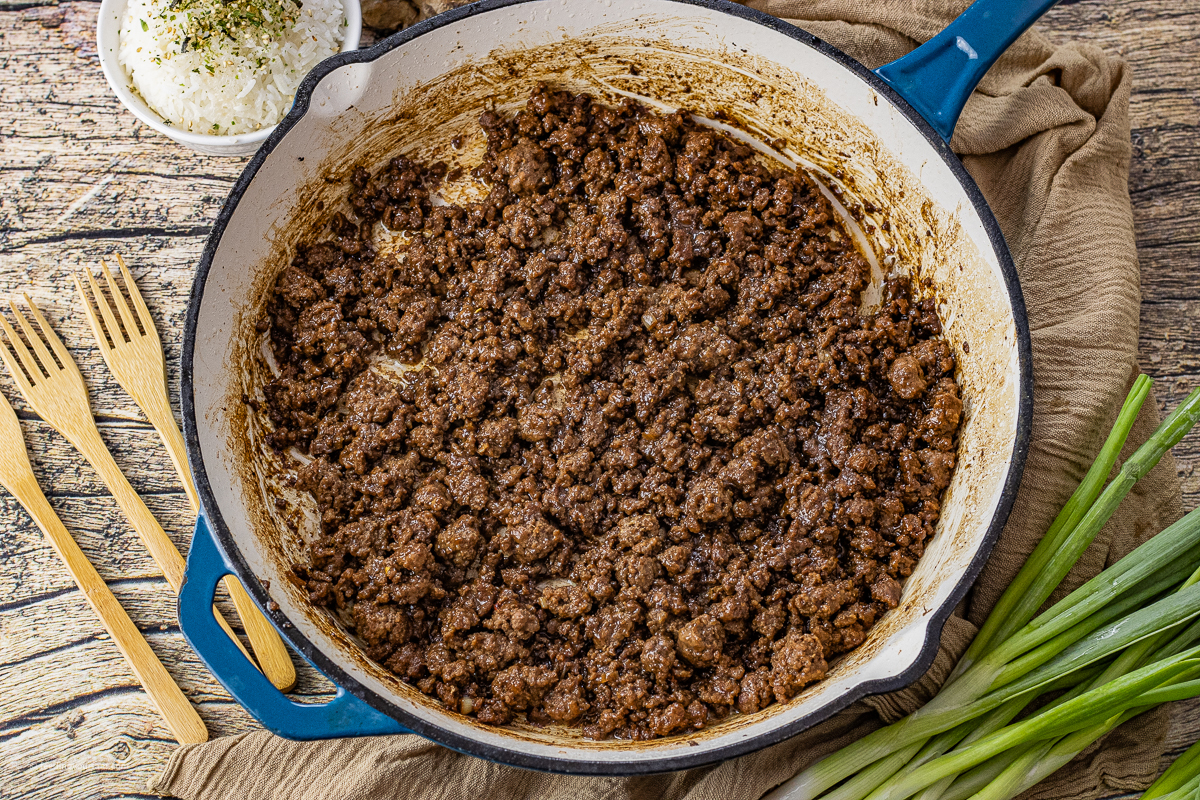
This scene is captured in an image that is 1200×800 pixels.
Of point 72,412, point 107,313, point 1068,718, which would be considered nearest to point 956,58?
point 1068,718

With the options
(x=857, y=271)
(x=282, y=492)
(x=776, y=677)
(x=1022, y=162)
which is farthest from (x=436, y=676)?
(x=1022, y=162)

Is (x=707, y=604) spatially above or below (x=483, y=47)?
below

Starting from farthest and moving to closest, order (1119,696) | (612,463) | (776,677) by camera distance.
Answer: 1. (612,463)
2. (776,677)
3. (1119,696)

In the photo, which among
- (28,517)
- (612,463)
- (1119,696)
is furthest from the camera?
(28,517)

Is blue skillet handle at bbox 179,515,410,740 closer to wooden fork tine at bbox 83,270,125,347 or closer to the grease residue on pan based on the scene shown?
the grease residue on pan

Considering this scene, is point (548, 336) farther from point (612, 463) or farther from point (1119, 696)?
point (1119, 696)

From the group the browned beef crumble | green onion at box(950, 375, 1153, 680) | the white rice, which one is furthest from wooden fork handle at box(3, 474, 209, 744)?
green onion at box(950, 375, 1153, 680)

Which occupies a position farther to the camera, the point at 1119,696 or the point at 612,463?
the point at 612,463
